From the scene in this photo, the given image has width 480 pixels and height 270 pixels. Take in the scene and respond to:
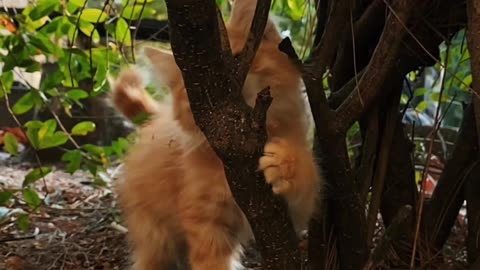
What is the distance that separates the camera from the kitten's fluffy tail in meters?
1.60

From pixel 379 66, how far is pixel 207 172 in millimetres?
390

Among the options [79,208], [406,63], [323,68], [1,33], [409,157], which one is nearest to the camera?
[323,68]

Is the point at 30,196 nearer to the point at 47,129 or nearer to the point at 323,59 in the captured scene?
the point at 47,129

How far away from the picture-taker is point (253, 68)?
126 cm

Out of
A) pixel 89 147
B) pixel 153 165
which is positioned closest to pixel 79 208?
pixel 89 147

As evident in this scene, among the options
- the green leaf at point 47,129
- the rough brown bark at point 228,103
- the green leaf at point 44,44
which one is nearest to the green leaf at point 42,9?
the green leaf at point 44,44

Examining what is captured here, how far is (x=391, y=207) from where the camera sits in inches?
55.1

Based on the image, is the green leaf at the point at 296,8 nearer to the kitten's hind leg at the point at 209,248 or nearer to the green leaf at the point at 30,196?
the kitten's hind leg at the point at 209,248

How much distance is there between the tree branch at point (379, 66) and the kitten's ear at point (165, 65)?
1.21ft

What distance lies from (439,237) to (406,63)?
0.42 meters

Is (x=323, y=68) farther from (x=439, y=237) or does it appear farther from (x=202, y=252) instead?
(x=439, y=237)

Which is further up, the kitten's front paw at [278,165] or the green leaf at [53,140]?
the kitten's front paw at [278,165]

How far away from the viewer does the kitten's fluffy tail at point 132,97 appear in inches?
63.0

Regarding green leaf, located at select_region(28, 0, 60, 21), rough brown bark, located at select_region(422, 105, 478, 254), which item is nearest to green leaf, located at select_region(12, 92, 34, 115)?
green leaf, located at select_region(28, 0, 60, 21)
